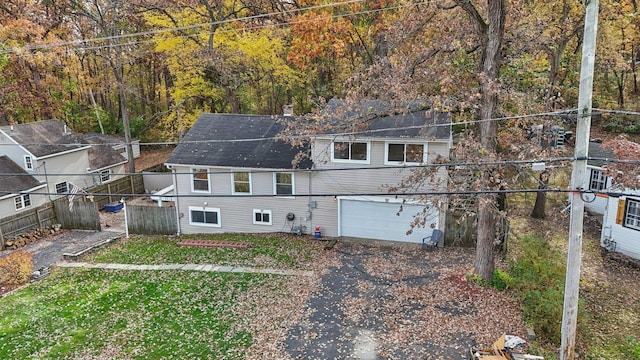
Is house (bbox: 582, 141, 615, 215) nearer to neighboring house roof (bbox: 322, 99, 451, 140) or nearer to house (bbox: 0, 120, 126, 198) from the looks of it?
neighboring house roof (bbox: 322, 99, 451, 140)

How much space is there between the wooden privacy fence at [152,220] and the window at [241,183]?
336 centimetres

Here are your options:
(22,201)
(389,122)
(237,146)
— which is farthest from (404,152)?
(22,201)

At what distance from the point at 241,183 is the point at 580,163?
1507 centimetres

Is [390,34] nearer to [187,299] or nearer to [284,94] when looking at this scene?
[187,299]

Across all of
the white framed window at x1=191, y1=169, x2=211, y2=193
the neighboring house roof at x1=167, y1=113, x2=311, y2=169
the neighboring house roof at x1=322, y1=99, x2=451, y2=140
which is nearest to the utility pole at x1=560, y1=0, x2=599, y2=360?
the neighboring house roof at x1=322, y1=99, x2=451, y2=140

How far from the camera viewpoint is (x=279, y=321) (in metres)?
12.7

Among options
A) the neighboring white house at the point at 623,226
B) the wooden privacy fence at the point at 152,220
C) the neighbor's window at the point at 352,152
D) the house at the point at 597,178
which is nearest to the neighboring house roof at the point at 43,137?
the wooden privacy fence at the point at 152,220

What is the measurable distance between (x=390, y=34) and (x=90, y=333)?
14.1 meters

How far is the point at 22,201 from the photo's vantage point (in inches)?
899

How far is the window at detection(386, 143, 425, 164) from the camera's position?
17.8 metres

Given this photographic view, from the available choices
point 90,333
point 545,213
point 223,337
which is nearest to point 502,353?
point 223,337

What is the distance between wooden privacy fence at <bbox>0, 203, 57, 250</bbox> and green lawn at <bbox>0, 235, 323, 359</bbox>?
5.29m

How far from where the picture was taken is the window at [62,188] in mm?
25616

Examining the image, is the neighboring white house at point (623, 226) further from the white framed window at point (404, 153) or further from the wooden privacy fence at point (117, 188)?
the wooden privacy fence at point (117, 188)
